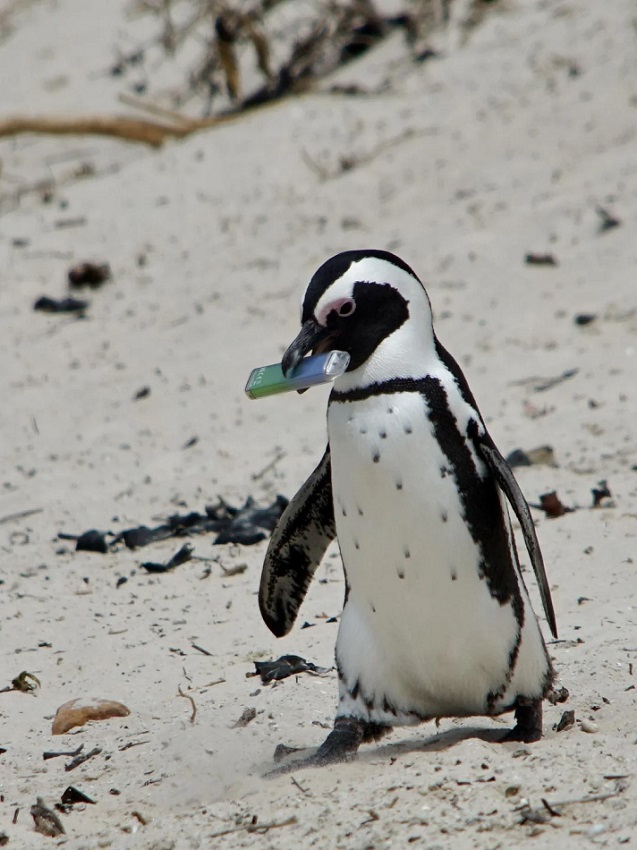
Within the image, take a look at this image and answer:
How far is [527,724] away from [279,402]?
280 cm

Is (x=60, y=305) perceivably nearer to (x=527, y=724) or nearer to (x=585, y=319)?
(x=585, y=319)

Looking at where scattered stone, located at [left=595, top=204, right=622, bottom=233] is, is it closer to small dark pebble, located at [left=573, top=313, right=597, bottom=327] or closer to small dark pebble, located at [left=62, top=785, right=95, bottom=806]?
small dark pebble, located at [left=573, top=313, right=597, bottom=327]

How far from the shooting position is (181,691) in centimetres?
349

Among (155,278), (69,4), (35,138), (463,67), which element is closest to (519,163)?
(463,67)

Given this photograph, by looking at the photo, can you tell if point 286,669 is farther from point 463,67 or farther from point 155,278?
point 463,67

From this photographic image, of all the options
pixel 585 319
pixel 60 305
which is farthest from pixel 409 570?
pixel 60 305

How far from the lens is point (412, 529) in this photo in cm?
289

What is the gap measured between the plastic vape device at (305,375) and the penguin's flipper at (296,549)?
0.33m

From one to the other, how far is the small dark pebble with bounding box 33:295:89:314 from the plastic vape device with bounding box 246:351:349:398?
156 inches

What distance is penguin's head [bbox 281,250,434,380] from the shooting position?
9.50 feet

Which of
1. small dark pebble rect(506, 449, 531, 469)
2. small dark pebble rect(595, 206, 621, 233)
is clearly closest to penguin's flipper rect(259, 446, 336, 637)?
small dark pebble rect(506, 449, 531, 469)

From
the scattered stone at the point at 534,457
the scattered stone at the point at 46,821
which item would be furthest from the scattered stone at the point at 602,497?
the scattered stone at the point at 46,821

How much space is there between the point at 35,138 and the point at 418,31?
9.01 ft

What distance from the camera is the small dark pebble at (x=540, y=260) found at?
20.1 feet
